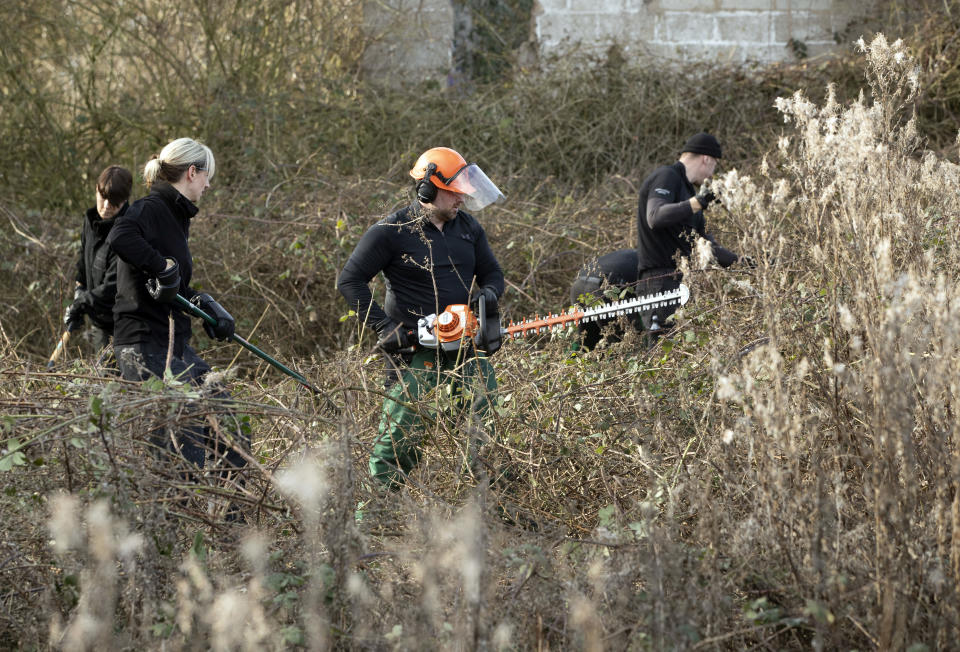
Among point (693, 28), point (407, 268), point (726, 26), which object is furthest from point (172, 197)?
point (726, 26)

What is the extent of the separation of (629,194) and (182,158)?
17.2ft

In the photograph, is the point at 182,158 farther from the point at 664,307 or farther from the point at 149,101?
the point at 149,101

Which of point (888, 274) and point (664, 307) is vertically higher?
point (888, 274)

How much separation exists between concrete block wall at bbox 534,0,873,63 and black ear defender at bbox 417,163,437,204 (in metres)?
7.12

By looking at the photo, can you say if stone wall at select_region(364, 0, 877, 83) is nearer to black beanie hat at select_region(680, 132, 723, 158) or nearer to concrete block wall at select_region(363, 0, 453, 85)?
concrete block wall at select_region(363, 0, 453, 85)

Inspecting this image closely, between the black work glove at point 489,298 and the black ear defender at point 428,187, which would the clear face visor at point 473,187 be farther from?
the black work glove at point 489,298

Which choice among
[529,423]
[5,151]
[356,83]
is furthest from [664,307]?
[5,151]

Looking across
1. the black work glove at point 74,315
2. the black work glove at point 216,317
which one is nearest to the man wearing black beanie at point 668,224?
the black work glove at point 216,317

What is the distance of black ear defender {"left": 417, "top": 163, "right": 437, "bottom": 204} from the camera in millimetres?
4203

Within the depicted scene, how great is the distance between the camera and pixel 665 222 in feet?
17.9

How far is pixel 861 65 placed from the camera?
9914mm

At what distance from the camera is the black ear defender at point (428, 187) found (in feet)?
13.8

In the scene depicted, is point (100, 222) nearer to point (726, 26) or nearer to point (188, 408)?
point (188, 408)

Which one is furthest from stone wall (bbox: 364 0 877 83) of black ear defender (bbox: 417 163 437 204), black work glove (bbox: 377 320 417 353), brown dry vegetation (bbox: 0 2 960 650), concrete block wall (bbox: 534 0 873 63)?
black work glove (bbox: 377 320 417 353)
